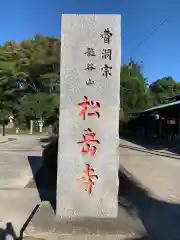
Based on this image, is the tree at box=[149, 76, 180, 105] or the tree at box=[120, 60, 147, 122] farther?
the tree at box=[149, 76, 180, 105]

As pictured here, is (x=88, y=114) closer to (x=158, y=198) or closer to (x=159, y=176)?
(x=158, y=198)

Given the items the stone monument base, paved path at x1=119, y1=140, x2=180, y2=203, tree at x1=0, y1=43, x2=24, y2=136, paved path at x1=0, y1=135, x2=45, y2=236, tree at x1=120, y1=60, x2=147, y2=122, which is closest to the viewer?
the stone monument base

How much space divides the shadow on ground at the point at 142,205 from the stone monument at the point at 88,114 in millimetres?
794

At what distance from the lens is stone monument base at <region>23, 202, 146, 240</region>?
4730 mm

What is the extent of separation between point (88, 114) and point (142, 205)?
3.02 m

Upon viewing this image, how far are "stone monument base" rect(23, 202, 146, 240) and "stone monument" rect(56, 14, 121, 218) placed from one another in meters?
0.18

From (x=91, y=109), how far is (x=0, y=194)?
412cm

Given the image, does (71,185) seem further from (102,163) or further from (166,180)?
(166,180)

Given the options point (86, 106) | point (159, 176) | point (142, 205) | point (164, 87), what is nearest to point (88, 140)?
point (86, 106)

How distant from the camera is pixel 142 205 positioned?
7.31 m

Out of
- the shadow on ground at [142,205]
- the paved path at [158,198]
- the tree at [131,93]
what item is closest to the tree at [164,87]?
the tree at [131,93]

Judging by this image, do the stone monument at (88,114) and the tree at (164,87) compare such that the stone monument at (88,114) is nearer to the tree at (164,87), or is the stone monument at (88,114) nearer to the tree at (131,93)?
the tree at (131,93)

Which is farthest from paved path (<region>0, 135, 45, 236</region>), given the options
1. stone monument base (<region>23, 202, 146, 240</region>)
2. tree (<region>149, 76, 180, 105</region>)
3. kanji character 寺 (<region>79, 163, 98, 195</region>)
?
tree (<region>149, 76, 180, 105</region>)

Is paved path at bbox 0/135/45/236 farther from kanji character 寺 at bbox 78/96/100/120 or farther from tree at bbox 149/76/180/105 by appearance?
tree at bbox 149/76/180/105
